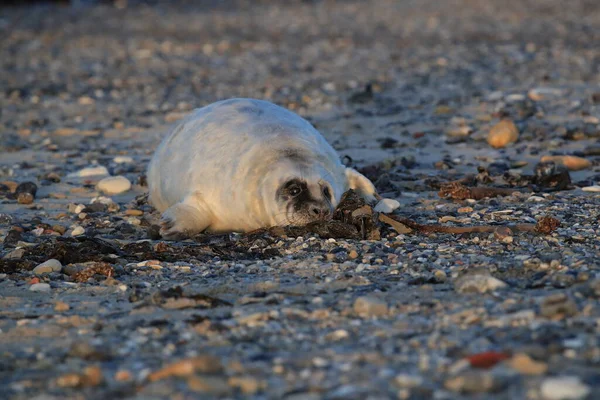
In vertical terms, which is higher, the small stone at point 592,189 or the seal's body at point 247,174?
the seal's body at point 247,174

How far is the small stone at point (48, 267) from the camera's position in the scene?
5228 millimetres

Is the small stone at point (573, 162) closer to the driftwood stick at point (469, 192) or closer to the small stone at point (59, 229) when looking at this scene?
the driftwood stick at point (469, 192)

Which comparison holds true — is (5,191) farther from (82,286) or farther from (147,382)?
(147,382)

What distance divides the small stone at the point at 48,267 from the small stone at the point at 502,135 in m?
4.63

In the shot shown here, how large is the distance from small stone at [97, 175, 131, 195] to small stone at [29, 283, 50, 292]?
2701 mm

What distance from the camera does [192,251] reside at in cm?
554

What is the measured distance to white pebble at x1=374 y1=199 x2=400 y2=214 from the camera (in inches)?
247

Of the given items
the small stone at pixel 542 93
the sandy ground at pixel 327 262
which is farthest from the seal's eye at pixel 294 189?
the small stone at pixel 542 93

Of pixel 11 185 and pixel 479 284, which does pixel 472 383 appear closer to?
pixel 479 284

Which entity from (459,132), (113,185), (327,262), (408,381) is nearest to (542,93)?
(459,132)

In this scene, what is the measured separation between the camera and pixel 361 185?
6.33 metres

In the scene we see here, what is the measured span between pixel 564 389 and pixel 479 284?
1.37 meters

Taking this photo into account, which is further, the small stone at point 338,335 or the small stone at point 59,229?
the small stone at point 59,229

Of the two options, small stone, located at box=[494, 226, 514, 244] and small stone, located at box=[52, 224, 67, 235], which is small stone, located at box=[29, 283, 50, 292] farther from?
small stone, located at box=[494, 226, 514, 244]
